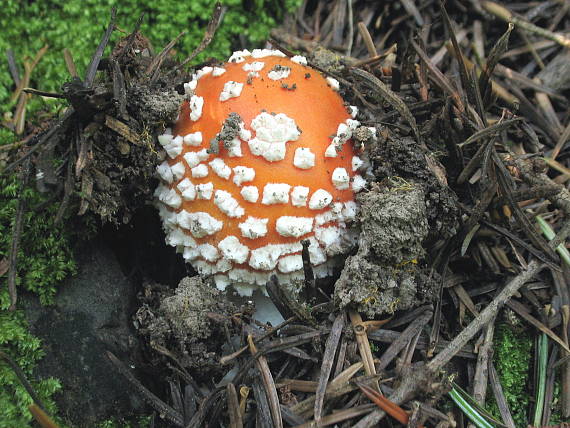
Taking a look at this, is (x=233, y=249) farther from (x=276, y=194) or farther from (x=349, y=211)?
(x=349, y=211)

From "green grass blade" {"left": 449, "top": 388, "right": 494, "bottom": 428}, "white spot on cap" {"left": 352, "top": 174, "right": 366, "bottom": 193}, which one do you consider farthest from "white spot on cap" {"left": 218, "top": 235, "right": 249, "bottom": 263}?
"green grass blade" {"left": 449, "top": 388, "right": 494, "bottom": 428}

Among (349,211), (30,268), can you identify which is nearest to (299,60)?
(349,211)

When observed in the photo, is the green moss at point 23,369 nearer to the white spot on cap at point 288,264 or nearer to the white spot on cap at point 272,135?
the white spot on cap at point 288,264

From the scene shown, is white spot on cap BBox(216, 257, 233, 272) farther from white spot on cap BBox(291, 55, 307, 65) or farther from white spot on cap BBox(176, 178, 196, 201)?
white spot on cap BBox(291, 55, 307, 65)

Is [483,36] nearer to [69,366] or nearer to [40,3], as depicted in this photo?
[40,3]

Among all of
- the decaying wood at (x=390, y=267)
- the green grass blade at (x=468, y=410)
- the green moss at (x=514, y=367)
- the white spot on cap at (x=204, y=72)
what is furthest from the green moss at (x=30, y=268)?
the green moss at (x=514, y=367)

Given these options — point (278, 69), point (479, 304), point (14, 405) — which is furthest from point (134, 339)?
point (479, 304)
